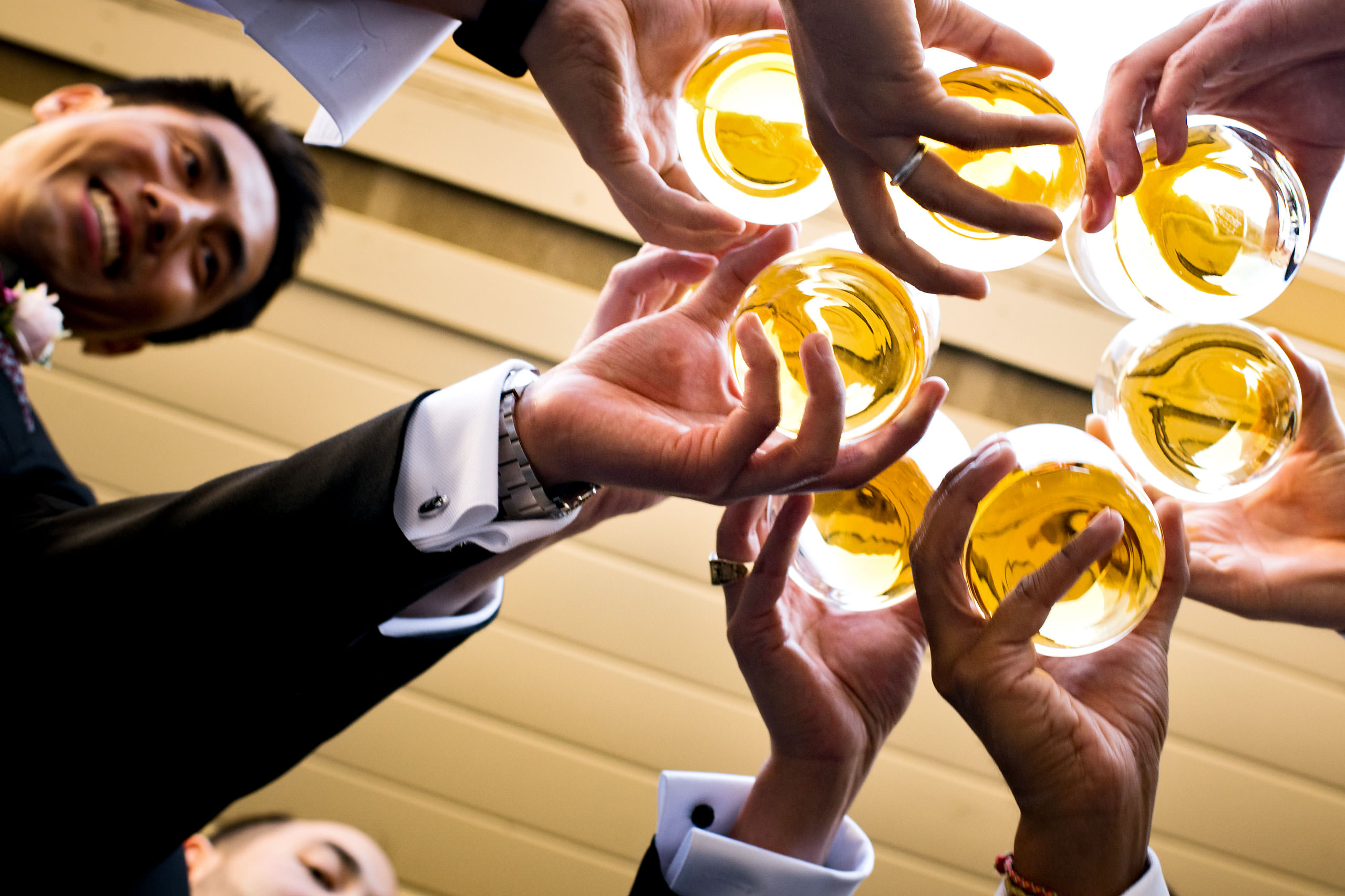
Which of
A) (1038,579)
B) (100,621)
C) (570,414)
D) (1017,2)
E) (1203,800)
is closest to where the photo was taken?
(1038,579)

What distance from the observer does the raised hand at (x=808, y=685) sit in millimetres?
899

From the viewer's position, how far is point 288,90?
6.48ft

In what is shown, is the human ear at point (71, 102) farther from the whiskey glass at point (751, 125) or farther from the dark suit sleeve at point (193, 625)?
the whiskey glass at point (751, 125)

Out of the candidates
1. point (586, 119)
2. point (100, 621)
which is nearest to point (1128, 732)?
point (586, 119)

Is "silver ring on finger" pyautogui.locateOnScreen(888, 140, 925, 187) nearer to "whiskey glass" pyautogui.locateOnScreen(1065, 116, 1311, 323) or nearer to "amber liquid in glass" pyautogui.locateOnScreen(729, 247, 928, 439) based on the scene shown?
"amber liquid in glass" pyautogui.locateOnScreen(729, 247, 928, 439)

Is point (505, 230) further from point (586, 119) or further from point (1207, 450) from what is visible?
point (1207, 450)

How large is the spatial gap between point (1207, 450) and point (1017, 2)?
1466mm

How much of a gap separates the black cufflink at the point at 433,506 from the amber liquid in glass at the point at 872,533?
34cm

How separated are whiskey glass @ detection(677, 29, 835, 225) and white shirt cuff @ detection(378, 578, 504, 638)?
2.09 feet

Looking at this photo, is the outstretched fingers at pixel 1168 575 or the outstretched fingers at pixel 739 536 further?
the outstretched fingers at pixel 739 536

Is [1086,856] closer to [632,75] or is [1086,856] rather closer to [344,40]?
[632,75]

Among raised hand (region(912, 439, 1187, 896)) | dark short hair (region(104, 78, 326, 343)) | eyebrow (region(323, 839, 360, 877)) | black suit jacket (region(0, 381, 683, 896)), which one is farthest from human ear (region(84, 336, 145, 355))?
raised hand (region(912, 439, 1187, 896))

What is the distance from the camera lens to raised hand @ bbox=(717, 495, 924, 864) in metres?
0.90

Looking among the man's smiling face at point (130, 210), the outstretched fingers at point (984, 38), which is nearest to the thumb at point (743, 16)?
the outstretched fingers at point (984, 38)
